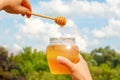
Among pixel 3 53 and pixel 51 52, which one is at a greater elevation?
pixel 3 53

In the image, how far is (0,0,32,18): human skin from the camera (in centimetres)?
282

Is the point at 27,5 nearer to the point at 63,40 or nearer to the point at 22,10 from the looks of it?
the point at 22,10

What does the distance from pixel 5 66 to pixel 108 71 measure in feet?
40.6

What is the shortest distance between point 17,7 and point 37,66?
5028 centimetres

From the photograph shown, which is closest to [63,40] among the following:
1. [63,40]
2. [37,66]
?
[63,40]

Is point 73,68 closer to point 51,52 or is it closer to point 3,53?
point 51,52

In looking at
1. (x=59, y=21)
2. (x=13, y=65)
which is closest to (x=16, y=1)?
(x=59, y=21)

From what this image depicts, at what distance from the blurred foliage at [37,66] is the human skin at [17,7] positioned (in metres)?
40.8

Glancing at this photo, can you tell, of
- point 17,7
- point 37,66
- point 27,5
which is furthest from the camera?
point 37,66

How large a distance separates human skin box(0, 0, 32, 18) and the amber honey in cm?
34

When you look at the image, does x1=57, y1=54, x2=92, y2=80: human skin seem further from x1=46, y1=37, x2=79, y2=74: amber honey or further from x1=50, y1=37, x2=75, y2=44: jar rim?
x1=50, y1=37, x2=75, y2=44: jar rim

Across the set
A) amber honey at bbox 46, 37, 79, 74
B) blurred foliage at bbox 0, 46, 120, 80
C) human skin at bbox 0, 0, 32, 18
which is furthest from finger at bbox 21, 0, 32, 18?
blurred foliage at bbox 0, 46, 120, 80

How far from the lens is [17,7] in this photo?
2982mm

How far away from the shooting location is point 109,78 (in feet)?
170
